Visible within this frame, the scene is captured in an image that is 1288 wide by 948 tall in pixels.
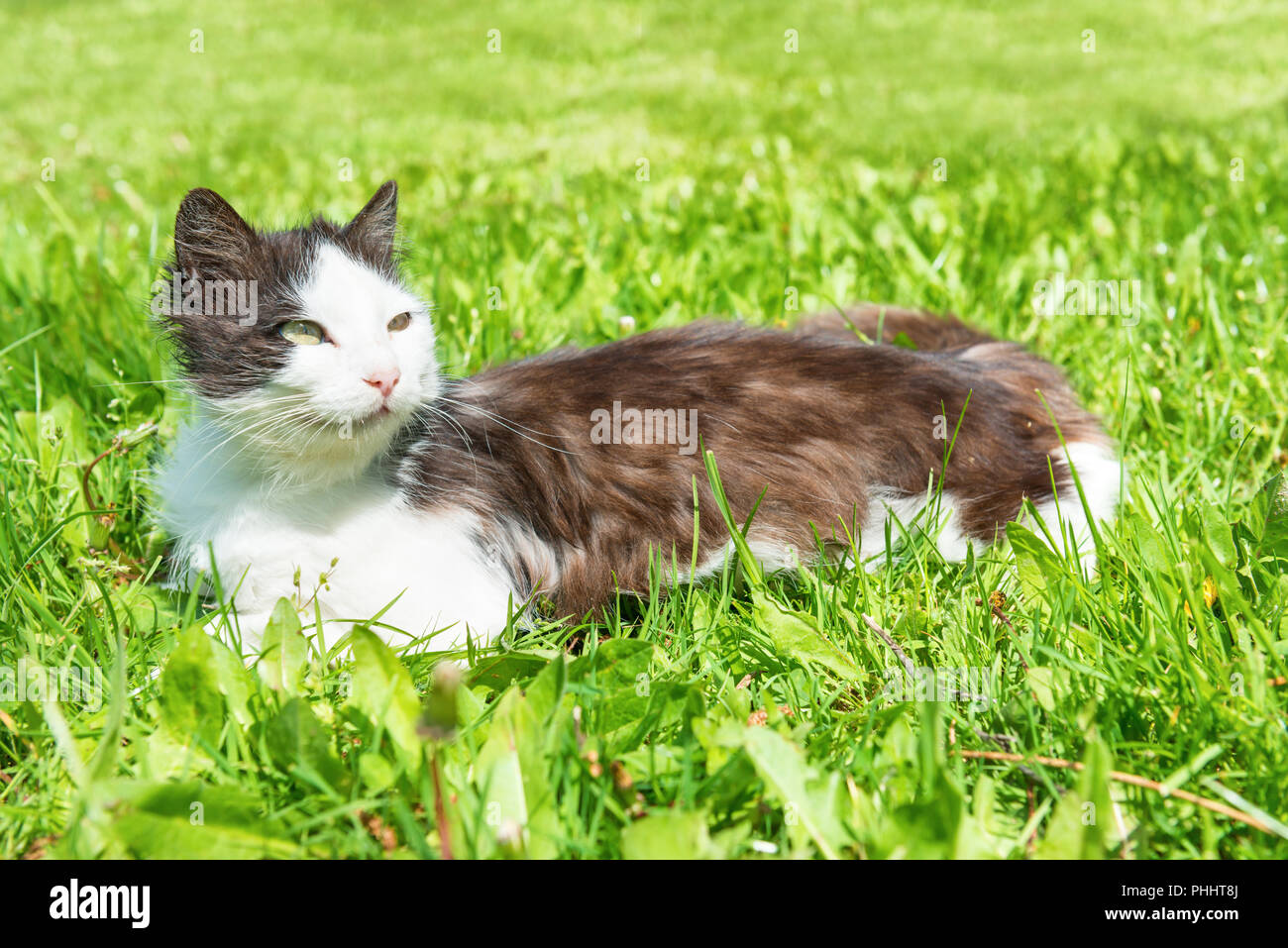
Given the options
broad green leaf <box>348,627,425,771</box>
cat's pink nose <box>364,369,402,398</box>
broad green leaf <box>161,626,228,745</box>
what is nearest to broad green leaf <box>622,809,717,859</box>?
broad green leaf <box>348,627,425,771</box>

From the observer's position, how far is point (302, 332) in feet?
7.91

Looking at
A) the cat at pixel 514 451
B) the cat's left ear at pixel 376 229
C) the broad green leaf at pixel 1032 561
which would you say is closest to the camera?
the cat at pixel 514 451

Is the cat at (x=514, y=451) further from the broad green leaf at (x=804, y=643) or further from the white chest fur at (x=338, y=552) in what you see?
the broad green leaf at (x=804, y=643)

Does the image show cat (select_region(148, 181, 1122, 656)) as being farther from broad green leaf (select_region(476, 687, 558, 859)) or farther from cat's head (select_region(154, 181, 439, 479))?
broad green leaf (select_region(476, 687, 558, 859))

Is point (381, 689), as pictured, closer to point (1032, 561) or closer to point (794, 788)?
point (794, 788)

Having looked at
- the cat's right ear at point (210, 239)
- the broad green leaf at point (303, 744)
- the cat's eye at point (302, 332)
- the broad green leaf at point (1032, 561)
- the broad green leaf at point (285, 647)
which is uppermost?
the cat's right ear at point (210, 239)

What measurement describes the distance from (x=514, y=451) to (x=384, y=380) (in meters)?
0.55

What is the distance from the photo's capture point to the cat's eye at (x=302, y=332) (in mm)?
2393

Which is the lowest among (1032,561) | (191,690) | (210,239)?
(191,690)

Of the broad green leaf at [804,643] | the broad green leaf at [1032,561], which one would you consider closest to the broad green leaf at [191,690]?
the broad green leaf at [804,643]

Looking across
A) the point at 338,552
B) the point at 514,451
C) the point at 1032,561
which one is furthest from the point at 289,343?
the point at 1032,561

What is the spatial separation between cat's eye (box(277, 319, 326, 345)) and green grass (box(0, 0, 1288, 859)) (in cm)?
58

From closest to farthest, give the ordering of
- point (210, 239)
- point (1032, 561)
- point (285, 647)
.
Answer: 1. point (285, 647)
2. point (210, 239)
3. point (1032, 561)

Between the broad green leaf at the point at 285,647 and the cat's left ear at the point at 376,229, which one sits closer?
the broad green leaf at the point at 285,647
